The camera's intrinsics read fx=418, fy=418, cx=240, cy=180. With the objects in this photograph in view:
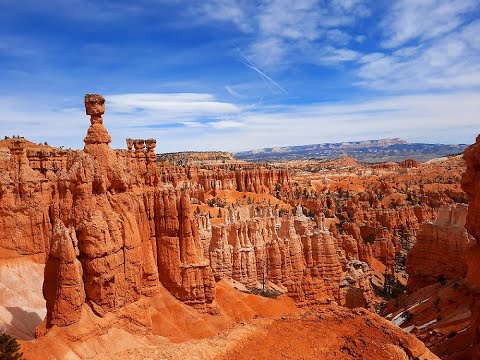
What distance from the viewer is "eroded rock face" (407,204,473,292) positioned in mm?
34625

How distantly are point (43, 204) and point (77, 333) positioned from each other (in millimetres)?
16104

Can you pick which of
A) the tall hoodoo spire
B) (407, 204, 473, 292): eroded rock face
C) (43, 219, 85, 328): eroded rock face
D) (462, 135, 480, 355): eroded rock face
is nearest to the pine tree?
(43, 219, 85, 328): eroded rock face

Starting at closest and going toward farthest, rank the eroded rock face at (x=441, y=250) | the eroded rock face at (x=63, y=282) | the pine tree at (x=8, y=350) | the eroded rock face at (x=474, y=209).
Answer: the pine tree at (x=8, y=350) → the eroded rock face at (x=63, y=282) → the eroded rock face at (x=474, y=209) → the eroded rock face at (x=441, y=250)

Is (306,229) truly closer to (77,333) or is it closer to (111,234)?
(111,234)

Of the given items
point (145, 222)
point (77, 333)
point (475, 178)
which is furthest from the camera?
point (145, 222)

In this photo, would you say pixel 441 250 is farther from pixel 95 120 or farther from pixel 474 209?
pixel 95 120

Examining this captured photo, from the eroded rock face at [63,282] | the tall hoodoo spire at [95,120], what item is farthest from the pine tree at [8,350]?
the tall hoodoo spire at [95,120]

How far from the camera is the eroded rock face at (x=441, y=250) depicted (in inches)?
1363

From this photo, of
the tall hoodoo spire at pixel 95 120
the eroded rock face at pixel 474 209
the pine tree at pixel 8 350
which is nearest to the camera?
the pine tree at pixel 8 350

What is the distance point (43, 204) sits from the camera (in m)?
28.6

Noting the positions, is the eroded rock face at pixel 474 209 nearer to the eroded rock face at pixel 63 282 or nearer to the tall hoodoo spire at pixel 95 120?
the eroded rock face at pixel 63 282

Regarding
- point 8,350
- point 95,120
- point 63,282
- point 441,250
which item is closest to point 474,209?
point 63,282

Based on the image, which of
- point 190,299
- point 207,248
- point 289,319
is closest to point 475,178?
point 289,319

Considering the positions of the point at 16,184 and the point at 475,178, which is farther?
the point at 16,184
